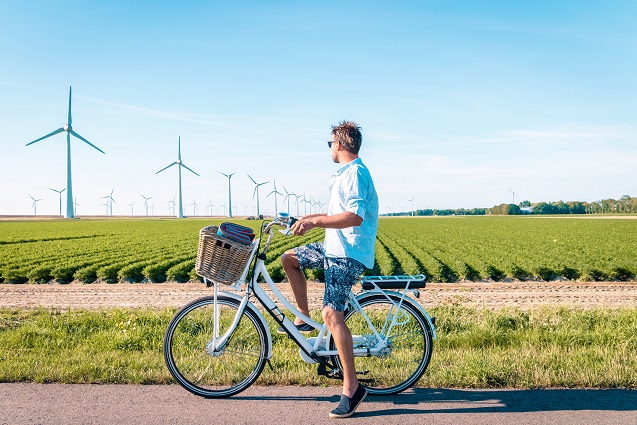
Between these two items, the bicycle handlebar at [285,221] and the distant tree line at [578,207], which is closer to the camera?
the bicycle handlebar at [285,221]

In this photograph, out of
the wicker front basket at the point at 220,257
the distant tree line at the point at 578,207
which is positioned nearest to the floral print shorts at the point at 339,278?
the wicker front basket at the point at 220,257

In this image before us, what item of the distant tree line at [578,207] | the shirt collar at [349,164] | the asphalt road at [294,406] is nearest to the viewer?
the asphalt road at [294,406]

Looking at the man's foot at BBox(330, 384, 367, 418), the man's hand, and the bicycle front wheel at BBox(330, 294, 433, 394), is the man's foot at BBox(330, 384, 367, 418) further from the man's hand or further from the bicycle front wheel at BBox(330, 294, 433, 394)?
the man's hand

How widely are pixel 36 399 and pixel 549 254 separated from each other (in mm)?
22568

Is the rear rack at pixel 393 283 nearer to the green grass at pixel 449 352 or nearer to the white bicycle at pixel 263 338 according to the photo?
the white bicycle at pixel 263 338

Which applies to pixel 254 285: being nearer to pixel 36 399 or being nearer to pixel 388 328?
pixel 388 328

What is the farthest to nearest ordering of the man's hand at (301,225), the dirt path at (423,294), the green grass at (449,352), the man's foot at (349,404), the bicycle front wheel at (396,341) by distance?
the dirt path at (423,294), the green grass at (449,352), the bicycle front wheel at (396,341), the man's hand at (301,225), the man's foot at (349,404)

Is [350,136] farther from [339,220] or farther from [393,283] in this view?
[393,283]

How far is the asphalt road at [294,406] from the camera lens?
12.6 feet

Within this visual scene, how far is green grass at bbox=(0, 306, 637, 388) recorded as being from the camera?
4.68 meters

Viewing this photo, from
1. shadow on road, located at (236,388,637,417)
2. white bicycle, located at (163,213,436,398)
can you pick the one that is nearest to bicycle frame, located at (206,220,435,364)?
white bicycle, located at (163,213,436,398)

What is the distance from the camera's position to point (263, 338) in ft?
14.8

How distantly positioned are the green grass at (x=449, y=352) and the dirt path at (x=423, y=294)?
4156 mm

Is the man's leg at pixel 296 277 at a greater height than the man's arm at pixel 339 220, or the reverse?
the man's arm at pixel 339 220
